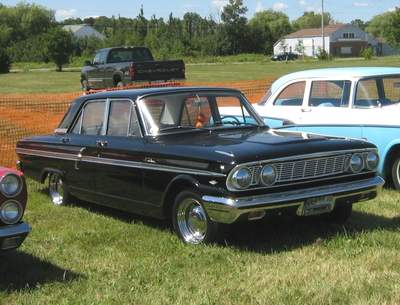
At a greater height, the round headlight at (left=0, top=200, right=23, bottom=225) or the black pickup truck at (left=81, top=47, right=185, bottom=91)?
the black pickup truck at (left=81, top=47, right=185, bottom=91)

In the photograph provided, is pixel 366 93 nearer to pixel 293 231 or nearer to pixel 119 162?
pixel 293 231

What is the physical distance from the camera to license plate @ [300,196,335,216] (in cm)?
601

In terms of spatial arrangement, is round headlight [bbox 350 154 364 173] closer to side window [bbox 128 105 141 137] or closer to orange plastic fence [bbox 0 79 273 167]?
side window [bbox 128 105 141 137]

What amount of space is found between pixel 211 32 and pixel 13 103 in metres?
99.9

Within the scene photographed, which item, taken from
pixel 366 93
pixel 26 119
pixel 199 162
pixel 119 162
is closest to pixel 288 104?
pixel 366 93

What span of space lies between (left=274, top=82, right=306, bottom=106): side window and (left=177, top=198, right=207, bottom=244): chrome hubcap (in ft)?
13.0

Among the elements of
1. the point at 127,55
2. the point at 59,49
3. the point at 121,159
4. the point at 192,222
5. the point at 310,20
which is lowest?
the point at 192,222

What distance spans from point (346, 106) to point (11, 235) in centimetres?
539

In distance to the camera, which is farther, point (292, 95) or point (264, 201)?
point (292, 95)

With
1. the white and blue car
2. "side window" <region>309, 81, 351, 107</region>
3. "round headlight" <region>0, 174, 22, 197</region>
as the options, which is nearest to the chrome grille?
"round headlight" <region>0, 174, 22, 197</region>

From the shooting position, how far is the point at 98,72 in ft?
77.2

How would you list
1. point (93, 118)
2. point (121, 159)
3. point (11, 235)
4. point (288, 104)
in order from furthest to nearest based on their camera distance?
point (288, 104) → point (93, 118) → point (121, 159) → point (11, 235)

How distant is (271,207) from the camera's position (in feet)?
19.0

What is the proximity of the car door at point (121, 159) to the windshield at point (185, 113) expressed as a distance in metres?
0.16
